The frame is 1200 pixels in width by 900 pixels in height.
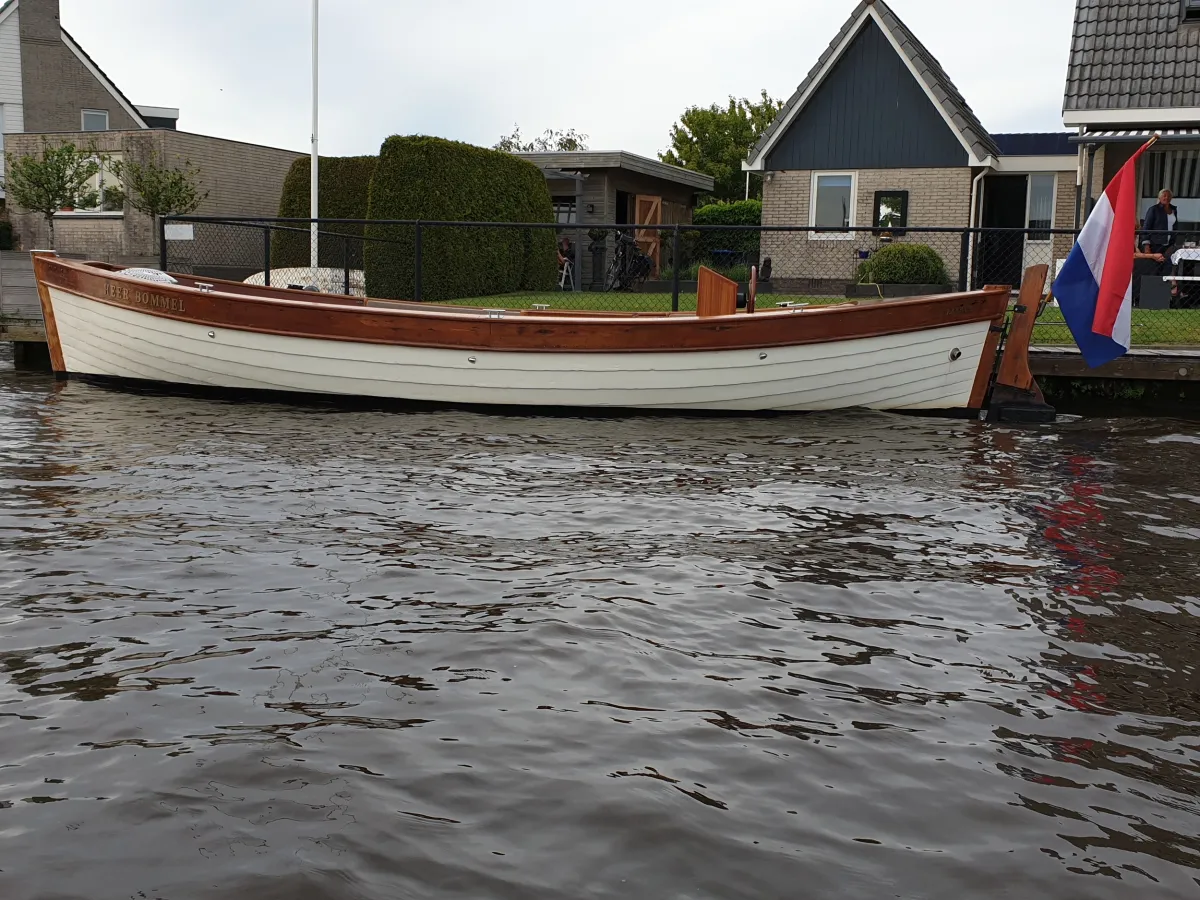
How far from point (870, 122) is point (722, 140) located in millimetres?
29031

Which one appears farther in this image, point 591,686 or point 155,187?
point 155,187

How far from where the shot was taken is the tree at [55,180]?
2553 cm

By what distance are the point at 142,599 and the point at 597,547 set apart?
2177 millimetres

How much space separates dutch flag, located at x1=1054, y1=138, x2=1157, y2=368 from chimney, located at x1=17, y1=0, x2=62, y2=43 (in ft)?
109

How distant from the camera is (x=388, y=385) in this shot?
36.4 ft

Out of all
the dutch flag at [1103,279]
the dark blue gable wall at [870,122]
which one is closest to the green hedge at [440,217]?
the dark blue gable wall at [870,122]

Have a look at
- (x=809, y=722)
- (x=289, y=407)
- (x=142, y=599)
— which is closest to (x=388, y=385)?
(x=289, y=407)

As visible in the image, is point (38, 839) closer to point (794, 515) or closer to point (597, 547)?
point (597, 547)

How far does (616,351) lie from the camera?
1071 cm

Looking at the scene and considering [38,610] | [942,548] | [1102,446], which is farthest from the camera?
[1102,446]

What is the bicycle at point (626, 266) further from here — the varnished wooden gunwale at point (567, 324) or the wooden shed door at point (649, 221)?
the varnished wooden gunwale at point (567, 324)

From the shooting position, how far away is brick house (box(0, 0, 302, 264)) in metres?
27.9

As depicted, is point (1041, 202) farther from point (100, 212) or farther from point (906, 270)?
point (100, 212)

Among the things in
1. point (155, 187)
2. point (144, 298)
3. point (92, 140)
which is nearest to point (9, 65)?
point (92, 140)
